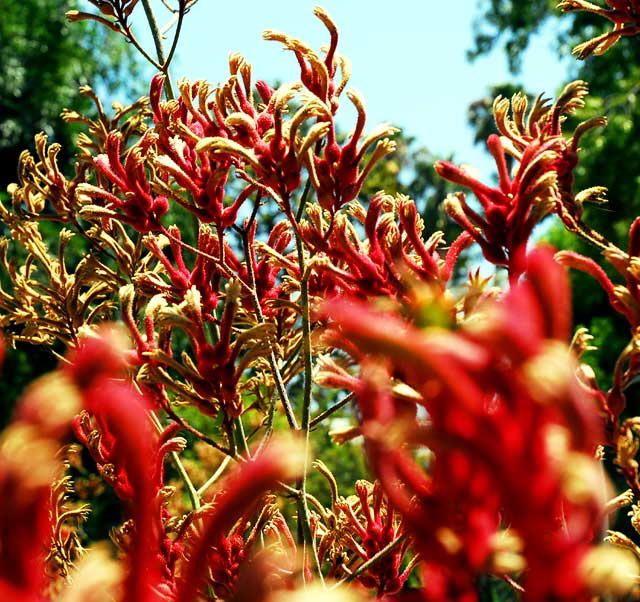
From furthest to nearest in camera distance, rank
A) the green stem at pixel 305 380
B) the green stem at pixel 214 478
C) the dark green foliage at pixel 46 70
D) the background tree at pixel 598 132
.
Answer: the dark green foliage at pixel 46 70, the background tree at pixel 598 132, the green stem at pixel 214 478, the green stem at pixel 305 380

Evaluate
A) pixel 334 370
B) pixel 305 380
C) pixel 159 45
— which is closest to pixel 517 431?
pixel 334 370

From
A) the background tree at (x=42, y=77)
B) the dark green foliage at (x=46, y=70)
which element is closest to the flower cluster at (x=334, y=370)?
the background tree at (x=42, y=77)

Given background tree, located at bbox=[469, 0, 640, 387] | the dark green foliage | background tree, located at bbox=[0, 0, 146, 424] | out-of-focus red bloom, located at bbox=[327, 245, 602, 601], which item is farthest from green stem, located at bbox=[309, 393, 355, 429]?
the dark green foliage

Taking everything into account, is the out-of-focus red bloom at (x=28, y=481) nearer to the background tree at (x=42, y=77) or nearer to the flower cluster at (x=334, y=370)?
the flower cluster at (x=334, y=370)

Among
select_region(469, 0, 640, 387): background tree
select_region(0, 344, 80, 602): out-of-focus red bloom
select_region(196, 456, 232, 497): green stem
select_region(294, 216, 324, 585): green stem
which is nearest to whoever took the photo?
select_region(0, 344, 80, 602): out-of-focus red bloom

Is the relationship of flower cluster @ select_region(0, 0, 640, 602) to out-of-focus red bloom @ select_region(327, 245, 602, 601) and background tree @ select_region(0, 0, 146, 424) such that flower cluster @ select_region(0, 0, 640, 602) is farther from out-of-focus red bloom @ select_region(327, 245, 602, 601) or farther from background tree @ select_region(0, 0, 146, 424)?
background tree @ select_region(0, 0, 146, 424)

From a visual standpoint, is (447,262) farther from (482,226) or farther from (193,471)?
(193,471)

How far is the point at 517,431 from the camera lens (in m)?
0.38

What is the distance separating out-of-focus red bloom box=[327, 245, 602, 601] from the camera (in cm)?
37

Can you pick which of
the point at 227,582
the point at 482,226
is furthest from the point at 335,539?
the point at 482,226

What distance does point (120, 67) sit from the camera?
36.0ft

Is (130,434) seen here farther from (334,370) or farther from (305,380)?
(305,380)

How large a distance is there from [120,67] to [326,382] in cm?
1102

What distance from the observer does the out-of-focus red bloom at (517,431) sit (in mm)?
365
